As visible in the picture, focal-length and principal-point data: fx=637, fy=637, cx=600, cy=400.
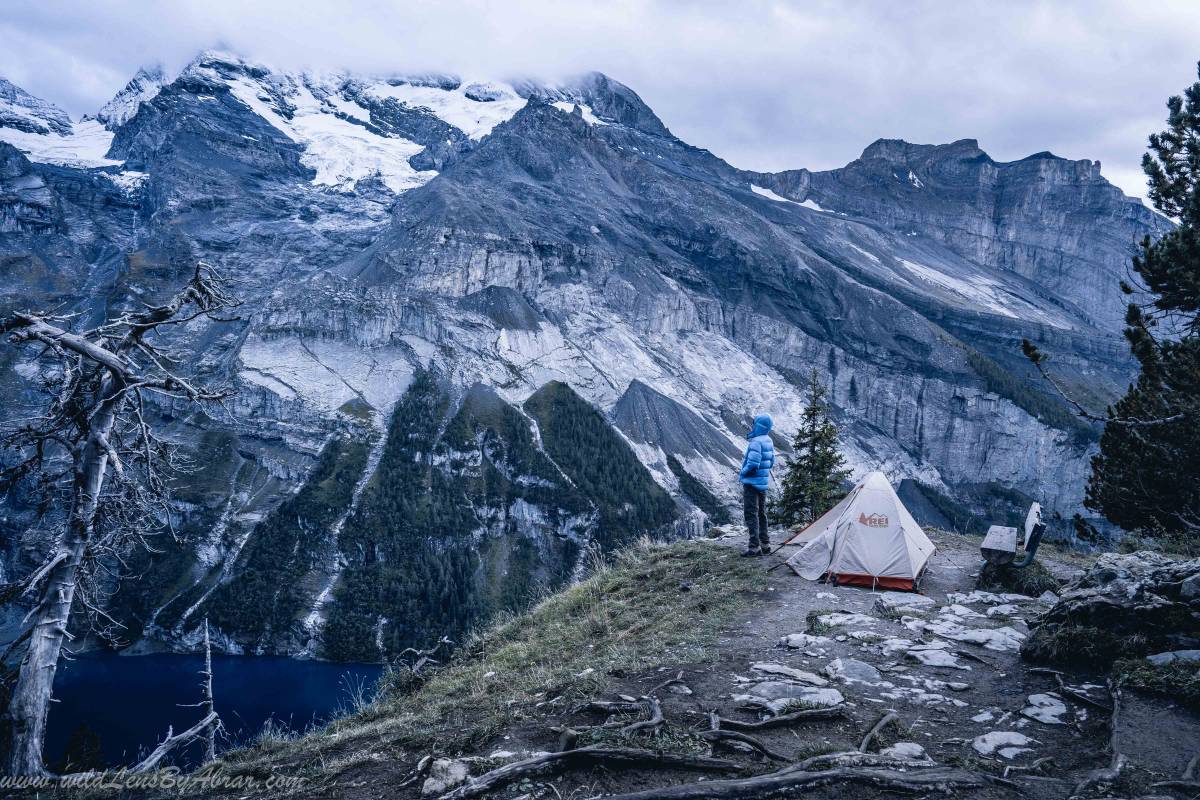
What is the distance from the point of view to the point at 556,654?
10.4 m

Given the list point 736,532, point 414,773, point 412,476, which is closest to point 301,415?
point 412,476

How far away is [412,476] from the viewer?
138 m

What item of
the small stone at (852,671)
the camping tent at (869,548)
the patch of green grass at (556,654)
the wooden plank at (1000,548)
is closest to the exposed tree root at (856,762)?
the small stone at (852,671)

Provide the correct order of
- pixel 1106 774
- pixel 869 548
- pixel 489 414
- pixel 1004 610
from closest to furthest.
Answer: pixel 1106 774 < pixel 1004 610 < pixel 869 548 < pixel 489 414

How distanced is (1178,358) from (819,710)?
8.89 meters

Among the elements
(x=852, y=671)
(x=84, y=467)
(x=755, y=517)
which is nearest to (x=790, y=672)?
(x=852, y=671)

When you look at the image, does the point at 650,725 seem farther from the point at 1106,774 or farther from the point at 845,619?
the point at 845,619

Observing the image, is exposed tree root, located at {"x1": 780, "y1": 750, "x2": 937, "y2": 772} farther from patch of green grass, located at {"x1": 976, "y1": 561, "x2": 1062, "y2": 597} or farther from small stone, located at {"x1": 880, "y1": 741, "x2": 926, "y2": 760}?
patch of green grass, located at {"x1": 976, "y1": 561, "x2": 1062, "y2": 597}

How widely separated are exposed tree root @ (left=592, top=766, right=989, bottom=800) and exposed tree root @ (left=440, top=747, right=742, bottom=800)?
1.51 ft

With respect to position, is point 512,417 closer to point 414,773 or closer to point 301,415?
point 301,415

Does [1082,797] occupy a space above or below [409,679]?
above

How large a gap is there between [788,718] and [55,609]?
7.36 metres

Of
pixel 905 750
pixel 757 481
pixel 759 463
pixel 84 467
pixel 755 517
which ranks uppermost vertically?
pixel 84 467

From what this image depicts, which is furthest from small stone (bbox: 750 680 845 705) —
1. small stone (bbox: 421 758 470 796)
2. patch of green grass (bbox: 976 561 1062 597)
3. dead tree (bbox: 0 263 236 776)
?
dead tree (bbox: 0 263 236 776)
